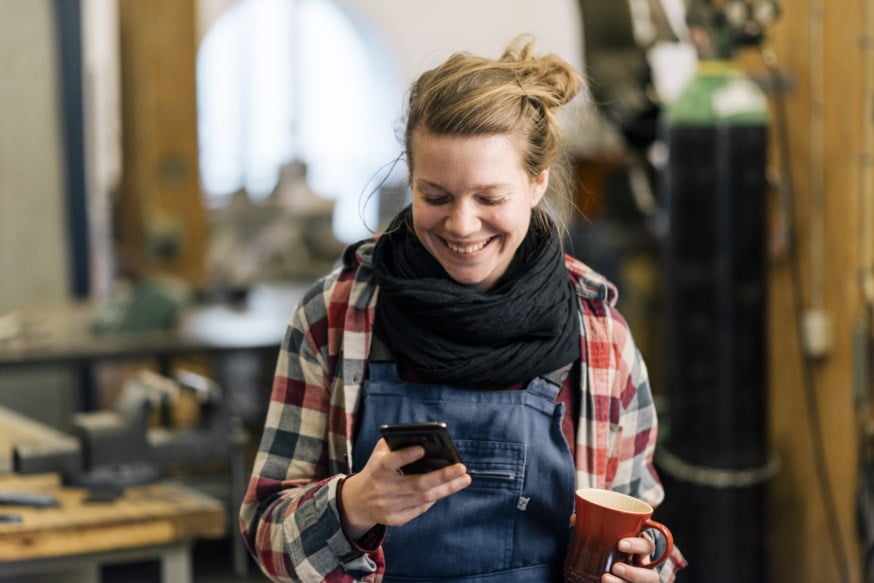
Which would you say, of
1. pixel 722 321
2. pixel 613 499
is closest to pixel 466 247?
pixel 613 499

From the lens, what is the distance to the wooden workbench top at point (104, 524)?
2.06 metres

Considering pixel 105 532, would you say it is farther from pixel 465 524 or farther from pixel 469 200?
pixel 469 200

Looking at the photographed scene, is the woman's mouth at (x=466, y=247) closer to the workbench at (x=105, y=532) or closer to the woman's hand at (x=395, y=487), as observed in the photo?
the woman's hand at (x=395, y=487)

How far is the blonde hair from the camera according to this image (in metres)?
1.47

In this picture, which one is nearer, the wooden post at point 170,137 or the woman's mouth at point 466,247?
the woman's mouth at point 466,247

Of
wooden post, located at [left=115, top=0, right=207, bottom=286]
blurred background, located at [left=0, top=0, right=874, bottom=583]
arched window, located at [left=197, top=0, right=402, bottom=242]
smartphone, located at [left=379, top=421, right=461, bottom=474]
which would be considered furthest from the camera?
arched window, located at [left=197, top=0, right=402, bottom=242]

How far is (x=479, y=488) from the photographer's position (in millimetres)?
1543

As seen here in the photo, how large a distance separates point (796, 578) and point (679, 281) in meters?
1.09

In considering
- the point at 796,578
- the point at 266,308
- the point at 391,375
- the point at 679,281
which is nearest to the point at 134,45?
the point at 266,308

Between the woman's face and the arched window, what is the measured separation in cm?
1058

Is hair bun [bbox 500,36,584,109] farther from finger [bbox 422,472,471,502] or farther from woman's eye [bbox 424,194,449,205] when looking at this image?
finger [bbox 422,472,471,502]

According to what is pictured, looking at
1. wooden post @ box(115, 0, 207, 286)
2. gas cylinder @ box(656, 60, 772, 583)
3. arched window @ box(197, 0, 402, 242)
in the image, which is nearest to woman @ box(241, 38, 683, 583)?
gas cylinder @ box(656, 60, 772, 583)

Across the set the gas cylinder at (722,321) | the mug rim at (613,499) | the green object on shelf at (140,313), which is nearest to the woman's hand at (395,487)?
the mug rim at (613,499)

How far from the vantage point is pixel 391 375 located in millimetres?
1563
